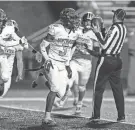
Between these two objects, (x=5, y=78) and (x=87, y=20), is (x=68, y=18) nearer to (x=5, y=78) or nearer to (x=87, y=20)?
(x=5, y=78)

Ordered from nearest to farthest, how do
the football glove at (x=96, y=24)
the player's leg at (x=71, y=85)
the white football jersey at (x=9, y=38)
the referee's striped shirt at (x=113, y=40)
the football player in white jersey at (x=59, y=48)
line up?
the football player in white jersey at (x=59, y=48), the referee's striped shirt at (x=113, y=40), the football glove at (x=96, y=24), the white football jersey at (x=9, y=38), the player's leg at (x=71, y=85)

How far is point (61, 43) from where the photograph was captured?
10836 mm

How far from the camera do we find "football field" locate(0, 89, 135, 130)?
34.3 ft

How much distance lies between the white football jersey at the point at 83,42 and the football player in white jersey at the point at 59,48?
4.81 ft

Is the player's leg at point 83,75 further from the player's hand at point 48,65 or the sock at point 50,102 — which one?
the player's hand at point 48,65

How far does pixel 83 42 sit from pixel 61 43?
1.81m

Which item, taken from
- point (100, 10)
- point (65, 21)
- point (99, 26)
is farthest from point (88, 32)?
point (100, 10)

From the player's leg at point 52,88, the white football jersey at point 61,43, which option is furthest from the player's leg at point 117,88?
the player's leg at point 52,88

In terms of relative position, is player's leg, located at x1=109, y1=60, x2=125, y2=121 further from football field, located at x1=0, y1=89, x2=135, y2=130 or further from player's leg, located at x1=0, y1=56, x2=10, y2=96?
player's leg, located at x1=0, y1=56, x2=10, y2=96

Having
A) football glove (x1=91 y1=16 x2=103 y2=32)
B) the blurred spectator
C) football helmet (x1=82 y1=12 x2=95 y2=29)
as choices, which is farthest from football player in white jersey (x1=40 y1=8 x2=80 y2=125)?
the blurred spectator

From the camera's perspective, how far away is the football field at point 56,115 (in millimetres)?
10445

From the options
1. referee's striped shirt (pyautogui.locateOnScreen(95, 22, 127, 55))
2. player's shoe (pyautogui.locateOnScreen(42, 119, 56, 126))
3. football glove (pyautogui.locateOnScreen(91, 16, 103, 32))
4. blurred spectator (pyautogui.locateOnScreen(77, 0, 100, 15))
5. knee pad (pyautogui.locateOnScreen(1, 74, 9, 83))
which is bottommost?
player's shoe (pyautogui.locateOnScreen(42, 119, 56, 126))

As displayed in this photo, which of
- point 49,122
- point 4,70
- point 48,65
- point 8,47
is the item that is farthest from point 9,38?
point 49,122

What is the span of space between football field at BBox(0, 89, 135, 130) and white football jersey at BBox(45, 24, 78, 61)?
3.44 ft
